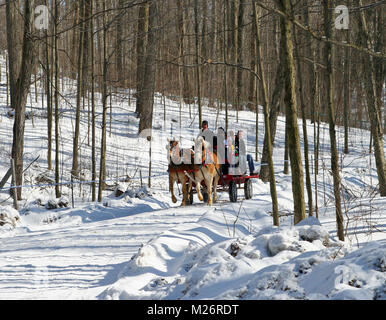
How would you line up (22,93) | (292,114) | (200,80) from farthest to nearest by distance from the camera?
(200,80) → (22,93) → (292,114)

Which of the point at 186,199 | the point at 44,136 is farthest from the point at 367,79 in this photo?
the point at 44,136

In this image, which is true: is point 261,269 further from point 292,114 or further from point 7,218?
point 7,218

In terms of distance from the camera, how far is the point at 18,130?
11.3 metres

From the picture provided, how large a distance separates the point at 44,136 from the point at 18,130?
25.3 ft

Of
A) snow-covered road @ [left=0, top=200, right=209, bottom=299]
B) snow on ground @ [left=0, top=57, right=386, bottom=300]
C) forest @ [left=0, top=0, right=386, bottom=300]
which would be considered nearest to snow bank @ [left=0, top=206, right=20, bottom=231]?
snow on ground @ [left=0, top=57, right=386, bottom=300]

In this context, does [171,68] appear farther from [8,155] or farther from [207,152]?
[207,152]

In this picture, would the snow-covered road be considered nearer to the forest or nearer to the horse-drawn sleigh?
the horse-drawn sleigh

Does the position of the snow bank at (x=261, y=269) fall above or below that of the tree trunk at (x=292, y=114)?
below

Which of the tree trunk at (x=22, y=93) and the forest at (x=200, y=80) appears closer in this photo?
the forest at (x=200, y=80)

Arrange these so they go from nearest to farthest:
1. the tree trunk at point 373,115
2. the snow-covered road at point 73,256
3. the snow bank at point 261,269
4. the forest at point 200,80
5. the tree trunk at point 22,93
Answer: the snow bank at point 261,269 → the snow-covered road at point 73,256 → the forest at point 200,80 → the tree trunk at point 373,115 → the tree trunk at point 22,93

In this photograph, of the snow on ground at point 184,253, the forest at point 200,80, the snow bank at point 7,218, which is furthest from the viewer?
the snow bank at point 7,218

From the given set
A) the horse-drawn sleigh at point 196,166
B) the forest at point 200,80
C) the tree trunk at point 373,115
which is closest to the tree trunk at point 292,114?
the forest at point 200,80

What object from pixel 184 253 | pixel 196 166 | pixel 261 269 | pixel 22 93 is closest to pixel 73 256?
pixel 184 253

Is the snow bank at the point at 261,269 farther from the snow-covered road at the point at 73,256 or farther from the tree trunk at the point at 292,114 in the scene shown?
the tree trunk at the point at 292,114
